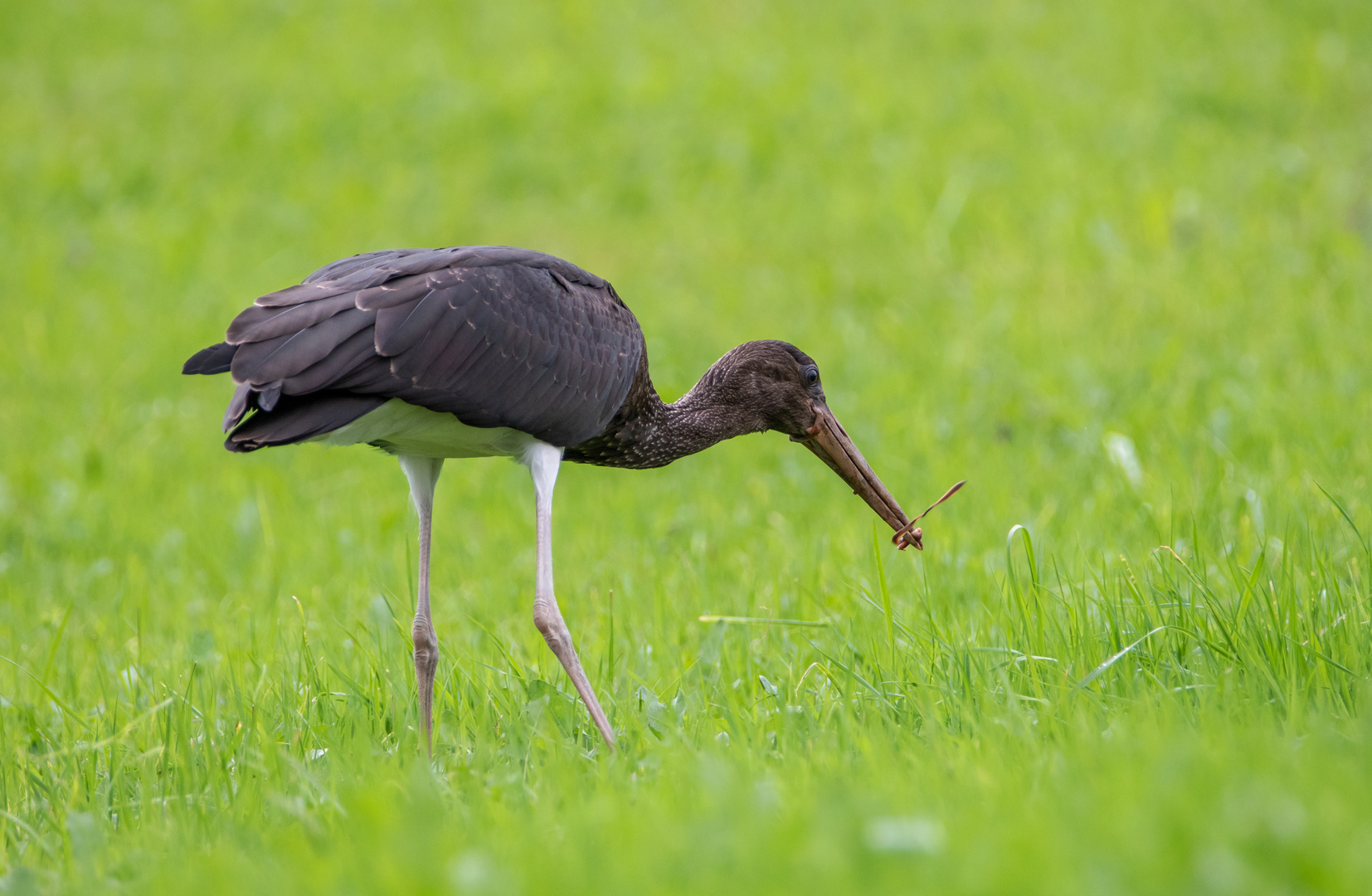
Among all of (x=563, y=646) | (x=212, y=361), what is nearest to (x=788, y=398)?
(x=563, y=646)

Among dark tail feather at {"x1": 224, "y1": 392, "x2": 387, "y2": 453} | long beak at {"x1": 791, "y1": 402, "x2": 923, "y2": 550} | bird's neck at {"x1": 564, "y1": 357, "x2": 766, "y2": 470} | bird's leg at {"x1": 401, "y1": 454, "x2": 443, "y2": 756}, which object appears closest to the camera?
dark tail feather at {"x1": 224, "y1": 392, "x2": 387, "y2": 453}

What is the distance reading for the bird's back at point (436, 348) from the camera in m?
3.89

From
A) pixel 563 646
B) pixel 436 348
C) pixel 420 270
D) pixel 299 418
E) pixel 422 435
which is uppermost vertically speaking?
pixel 420 270

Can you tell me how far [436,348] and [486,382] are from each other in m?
0.24

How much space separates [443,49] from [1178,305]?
9302mm

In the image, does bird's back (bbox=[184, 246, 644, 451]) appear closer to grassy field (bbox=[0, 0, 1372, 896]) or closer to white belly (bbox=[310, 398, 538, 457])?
white belly (bbox=[310, 398, 538, 457])

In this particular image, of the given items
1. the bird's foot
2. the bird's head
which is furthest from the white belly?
the bird's head

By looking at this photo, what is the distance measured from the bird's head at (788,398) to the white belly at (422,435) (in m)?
1.00

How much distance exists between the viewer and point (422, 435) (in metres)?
4.48

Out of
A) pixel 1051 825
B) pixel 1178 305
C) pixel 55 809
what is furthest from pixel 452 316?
pixel 1178 305

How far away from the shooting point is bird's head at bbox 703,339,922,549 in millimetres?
5242

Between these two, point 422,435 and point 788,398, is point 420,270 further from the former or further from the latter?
point 788,398

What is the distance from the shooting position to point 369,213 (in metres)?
12.2

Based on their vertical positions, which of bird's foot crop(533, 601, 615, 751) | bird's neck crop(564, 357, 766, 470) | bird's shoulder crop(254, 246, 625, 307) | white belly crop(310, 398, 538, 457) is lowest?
bird's foot crop(533, 601, 615, 751)
